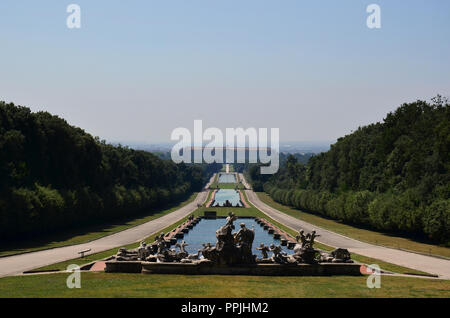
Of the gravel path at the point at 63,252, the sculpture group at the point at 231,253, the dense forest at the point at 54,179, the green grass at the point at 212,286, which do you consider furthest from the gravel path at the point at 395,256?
the dense forest at the point at 54,179

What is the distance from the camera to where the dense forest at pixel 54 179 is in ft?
186

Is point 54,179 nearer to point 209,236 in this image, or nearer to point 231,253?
point 209,236

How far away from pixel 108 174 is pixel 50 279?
6374 centimetres

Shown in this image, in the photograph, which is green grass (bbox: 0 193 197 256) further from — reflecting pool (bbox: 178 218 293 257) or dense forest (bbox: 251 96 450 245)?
dense forest (bbox: 251 96 450 245)

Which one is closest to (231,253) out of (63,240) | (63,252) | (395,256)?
(395,256)

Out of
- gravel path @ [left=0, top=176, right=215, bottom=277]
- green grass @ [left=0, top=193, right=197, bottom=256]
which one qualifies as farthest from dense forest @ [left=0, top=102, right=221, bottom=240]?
gravel path @ [left=0, top=176, right=215, bottom=277]

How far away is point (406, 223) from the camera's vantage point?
62.1m

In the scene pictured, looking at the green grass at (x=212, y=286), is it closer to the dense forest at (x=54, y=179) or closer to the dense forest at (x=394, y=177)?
the dense forest at (x=54, y=179)

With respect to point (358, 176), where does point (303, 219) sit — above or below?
below

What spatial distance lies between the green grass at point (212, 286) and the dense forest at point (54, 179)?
26.2 metres

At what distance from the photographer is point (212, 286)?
26078mm
